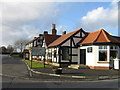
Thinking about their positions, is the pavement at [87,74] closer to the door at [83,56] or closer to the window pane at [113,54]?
the window pane at [113,54]

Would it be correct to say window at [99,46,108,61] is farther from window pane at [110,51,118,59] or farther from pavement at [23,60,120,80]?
pavement at [23,60,120,80]

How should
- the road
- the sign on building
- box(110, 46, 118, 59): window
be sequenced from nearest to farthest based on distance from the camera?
the road < box(110, 46, 118, 59): window < the sign on building

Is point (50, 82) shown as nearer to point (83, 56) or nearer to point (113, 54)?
point (113, 54)

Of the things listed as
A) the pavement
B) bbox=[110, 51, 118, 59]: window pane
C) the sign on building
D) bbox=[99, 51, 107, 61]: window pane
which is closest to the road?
the pavement

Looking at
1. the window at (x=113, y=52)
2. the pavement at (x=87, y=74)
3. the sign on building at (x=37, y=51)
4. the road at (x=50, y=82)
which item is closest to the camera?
the road at (x=50, y=82)

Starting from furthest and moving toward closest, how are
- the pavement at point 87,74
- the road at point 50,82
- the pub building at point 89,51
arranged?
the pub building at point 89,51 < the pavement at point 87,74 < the road at point 50,82

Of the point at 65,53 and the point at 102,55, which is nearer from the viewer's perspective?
the point at 102,55

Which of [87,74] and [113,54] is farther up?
[113,54]

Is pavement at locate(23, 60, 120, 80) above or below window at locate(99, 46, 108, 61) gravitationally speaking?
below

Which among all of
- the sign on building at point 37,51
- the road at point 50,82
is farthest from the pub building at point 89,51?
the road at point 50,82

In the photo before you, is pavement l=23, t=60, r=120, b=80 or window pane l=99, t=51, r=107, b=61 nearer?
pavement l=23, t=60, r=120, b=80

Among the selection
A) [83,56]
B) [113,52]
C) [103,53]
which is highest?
[113,52]

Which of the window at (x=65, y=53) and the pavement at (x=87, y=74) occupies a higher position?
the window at (x=65, y=53)

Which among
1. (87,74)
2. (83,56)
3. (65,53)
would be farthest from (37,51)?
(87,74)
